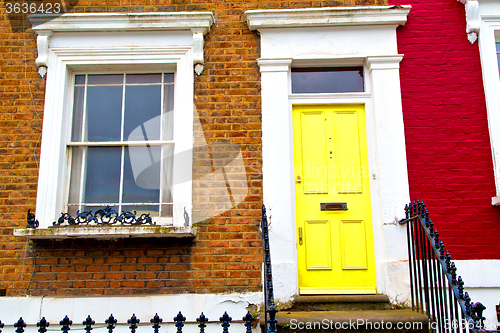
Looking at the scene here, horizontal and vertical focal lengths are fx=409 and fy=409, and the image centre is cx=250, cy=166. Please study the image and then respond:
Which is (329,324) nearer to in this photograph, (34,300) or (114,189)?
(114,189)

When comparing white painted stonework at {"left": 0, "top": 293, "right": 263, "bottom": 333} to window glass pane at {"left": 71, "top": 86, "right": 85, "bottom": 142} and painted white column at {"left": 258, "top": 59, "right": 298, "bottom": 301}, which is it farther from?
window glass pane at {"left": 71, "top": 86, "right": 85, "bottom": 142}

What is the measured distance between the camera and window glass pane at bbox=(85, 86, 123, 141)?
16.0 feet

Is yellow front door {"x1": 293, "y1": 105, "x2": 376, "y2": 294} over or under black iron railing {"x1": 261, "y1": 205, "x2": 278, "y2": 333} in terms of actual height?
over

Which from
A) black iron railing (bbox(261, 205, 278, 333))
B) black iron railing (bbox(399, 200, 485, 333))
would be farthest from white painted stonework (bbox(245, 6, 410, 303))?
black iron railing (bbox(261, 205, 278, 333))

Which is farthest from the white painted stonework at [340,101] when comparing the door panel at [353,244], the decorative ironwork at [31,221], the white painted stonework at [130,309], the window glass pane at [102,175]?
the decorative ironwork at [31,221]

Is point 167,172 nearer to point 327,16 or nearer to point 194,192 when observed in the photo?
point 194,192

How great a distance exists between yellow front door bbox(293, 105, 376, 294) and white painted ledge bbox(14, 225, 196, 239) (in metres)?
1.31

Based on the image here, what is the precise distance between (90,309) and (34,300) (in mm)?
611

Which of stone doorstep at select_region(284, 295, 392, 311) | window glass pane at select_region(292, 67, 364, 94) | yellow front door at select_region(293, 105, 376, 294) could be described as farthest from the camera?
window glass pane at select_region(292, 67, 364, 94)

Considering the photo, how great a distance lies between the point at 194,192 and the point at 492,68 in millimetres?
3676

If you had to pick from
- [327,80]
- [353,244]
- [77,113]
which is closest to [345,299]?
[353,244]

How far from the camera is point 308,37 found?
4.88 m

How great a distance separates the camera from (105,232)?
4.22 meters

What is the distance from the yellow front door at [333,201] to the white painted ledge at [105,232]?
4.28ft
